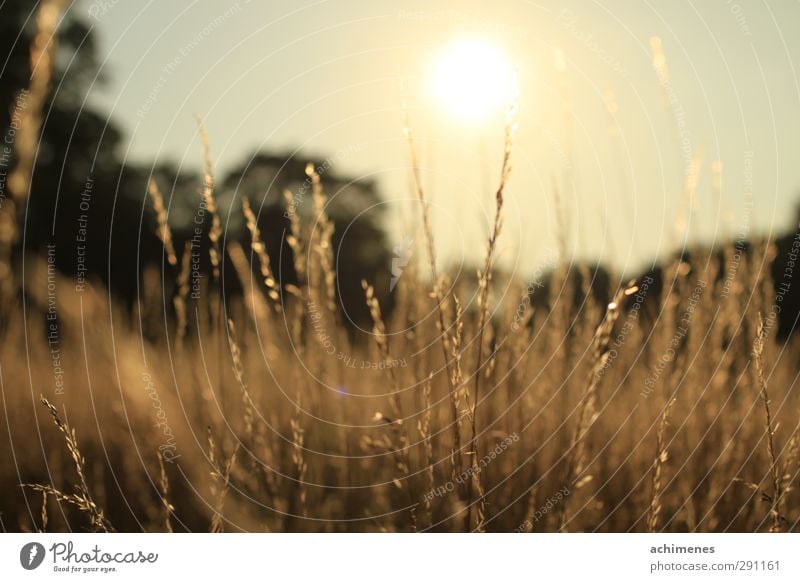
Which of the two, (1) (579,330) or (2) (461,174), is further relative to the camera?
(1) (579,330)

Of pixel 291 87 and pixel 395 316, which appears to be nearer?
pixel 291 87

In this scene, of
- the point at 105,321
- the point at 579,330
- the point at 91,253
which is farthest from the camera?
the point at 91,253

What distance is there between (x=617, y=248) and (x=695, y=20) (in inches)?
29.7

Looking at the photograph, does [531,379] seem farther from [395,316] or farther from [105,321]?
[105,321]

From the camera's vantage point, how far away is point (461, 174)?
2.03 meters

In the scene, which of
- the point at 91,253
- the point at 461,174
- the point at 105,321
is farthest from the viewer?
the point at 91,253

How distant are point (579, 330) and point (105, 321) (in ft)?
5.70

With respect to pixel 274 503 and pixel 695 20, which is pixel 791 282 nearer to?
pixel 695 20

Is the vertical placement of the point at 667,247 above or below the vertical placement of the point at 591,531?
above

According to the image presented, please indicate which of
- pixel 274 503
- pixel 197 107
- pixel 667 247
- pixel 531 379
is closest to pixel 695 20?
pixel 667 247

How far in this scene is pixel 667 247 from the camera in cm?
206

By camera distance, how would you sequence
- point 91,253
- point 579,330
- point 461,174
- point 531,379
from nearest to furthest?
point 461,174, point 531,379, point 579,330, point 91,253

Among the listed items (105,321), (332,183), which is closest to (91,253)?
(105,321)

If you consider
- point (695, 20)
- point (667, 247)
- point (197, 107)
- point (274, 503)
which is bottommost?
point (274, 503)
